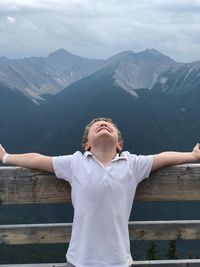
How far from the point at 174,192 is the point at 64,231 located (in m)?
0.96

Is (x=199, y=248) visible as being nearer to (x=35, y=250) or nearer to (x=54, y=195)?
(x=35, y=250)

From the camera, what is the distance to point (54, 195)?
11.4 ft

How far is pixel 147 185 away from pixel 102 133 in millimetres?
518

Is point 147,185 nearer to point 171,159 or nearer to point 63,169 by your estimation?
point 171,159

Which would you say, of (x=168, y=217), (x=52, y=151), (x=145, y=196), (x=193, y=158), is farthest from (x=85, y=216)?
(x=52, y=151)

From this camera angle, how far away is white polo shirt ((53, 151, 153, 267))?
3314 mm

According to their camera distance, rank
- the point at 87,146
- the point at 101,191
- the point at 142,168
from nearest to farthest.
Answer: the point at 101,191 → the point at 142,168 → the point at 87,146

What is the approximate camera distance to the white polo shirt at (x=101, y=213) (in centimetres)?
331

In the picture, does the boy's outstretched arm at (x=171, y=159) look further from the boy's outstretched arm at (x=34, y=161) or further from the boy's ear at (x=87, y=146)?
the boy's outstretched arm at (x=34, y=161)

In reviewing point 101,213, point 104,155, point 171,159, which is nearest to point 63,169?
point 104,155

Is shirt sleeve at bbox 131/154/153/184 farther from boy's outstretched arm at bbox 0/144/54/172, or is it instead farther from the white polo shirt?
boy's outstretched arm at bbox 0/144/54/172

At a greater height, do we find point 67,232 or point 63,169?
point 63,169

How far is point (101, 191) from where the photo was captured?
3.32 meters

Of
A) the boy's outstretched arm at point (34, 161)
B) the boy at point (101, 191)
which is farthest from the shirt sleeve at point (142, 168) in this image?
the boy's outstretched arm at point (34, 161)
